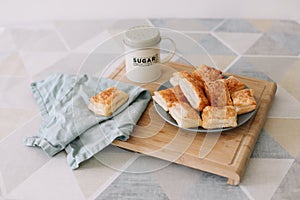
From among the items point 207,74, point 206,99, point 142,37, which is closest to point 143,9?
point 142,37

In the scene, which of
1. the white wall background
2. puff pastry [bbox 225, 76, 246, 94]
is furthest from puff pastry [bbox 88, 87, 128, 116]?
the white wall background

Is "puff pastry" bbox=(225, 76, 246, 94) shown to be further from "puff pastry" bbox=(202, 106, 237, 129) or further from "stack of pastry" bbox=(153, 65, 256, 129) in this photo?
"puff pastry" bbox=(202, 106, 237, 129)

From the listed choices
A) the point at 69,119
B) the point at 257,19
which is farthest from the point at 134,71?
the point at 257,19

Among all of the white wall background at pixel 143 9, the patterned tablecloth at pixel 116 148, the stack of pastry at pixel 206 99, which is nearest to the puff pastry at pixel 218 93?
the stack of pastry at pixel 206 99

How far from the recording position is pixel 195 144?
1.03 metres

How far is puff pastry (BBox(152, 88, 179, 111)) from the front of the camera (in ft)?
3.58

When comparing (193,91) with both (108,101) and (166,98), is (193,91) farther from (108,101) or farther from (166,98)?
(108,101)

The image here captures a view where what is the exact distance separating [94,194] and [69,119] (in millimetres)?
233

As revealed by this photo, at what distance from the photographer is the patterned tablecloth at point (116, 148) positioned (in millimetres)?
984

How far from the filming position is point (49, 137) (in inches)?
42.9

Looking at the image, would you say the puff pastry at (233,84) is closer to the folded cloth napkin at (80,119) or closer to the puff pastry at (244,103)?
the puff pastry at (244,103)

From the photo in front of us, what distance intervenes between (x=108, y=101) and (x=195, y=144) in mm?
242

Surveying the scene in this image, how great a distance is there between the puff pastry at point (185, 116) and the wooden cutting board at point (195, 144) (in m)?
0.03

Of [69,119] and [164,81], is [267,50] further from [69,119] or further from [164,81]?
[69,119]
